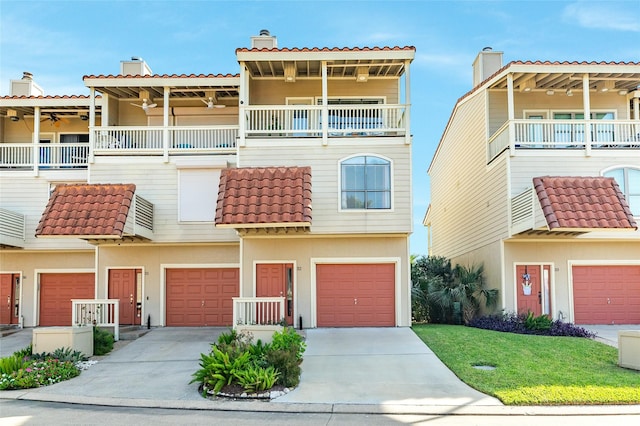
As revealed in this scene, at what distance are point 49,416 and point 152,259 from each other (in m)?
10.4

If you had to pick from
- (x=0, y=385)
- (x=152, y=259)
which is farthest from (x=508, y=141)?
(x=0, y=385)

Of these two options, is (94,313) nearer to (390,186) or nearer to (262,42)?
(390,186)

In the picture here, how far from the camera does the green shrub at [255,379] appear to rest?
437 inches

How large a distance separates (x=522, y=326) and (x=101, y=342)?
11990 millimetres

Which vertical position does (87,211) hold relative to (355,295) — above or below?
above

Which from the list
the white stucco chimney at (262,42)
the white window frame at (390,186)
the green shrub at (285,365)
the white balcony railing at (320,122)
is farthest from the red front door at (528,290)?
the white stucco chimney at (262,42)

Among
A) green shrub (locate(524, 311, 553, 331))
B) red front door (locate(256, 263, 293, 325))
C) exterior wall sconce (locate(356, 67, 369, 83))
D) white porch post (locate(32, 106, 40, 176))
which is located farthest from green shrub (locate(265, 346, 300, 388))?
white porch post (locate(32, 106, 40, 176))

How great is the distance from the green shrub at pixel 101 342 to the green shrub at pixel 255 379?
5.97 meters

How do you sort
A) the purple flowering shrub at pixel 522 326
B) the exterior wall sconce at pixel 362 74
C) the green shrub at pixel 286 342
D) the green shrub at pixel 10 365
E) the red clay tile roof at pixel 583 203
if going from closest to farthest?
the green shrub at pixel 10 365
the green shrub at pixel 286 342
the red clay tile roof at pixel 583 203
the purple flowering shrub at pixel 522 326
the exterior wall sconce at pixel 362 74

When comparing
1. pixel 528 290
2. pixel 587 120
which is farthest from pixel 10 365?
pixel 587 120

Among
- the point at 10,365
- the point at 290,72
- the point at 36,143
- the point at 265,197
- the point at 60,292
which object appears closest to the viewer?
the point at 10,365

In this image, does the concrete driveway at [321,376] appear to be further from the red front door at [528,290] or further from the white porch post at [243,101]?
the white porch post at [243,101]

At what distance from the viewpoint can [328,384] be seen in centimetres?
1180

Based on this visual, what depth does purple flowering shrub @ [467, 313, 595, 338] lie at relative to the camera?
16969 mm
